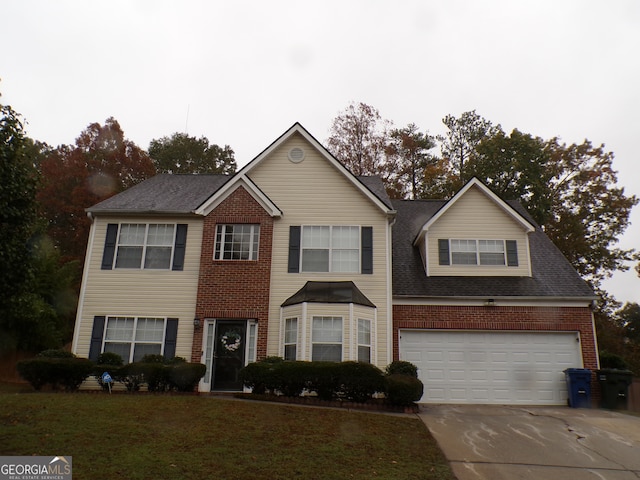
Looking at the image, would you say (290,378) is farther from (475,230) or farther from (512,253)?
(512,253)

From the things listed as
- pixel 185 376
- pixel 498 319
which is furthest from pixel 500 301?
pixel 185 376

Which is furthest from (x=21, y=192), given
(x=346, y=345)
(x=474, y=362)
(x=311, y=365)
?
(x=474, y=362)

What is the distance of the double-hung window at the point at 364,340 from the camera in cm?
1440

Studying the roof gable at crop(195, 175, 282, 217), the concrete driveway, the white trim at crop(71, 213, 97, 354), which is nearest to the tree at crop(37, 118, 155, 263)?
the white trim at crop(71, 213, 97, 354)

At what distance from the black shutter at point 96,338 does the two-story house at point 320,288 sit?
41 millimetres

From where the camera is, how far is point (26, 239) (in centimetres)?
868

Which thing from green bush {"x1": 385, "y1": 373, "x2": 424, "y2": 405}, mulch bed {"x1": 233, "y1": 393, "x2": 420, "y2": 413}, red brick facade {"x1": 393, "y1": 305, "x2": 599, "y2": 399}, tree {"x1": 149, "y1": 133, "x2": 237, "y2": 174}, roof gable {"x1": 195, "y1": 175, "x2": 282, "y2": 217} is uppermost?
tree {"x1": 149, "y1": 133, "x2": 237, "y2": 174}

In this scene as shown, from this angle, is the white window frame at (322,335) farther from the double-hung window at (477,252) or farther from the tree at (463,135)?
the tree at (463,135)

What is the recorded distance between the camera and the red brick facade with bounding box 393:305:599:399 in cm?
1529

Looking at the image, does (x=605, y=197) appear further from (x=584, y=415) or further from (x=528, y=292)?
(x=584, y=415)

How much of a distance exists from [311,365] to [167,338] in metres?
5.07

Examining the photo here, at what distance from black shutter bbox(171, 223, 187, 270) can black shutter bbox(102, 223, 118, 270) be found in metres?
2.03

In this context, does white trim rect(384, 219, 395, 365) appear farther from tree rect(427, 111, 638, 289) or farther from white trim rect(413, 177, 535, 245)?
tree rect(427, 111, 638, 289)

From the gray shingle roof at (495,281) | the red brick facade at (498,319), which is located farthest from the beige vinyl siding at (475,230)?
the red brick facade at (498,319)
